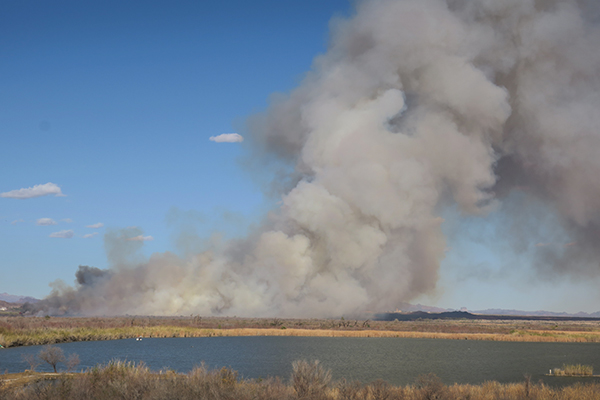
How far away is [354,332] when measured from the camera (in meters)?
81.0

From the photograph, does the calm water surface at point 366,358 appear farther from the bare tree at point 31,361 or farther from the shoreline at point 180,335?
the shoreline at point 180,335

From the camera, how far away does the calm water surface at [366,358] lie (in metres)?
36.4

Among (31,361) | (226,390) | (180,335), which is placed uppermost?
(226,390)

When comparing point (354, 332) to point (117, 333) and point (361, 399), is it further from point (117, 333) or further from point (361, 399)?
point (361, 399)

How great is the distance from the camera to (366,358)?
47531 mm

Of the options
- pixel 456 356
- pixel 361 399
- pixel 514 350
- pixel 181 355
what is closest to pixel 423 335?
pixel 514 350

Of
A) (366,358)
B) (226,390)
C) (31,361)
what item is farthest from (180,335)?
(226,390)

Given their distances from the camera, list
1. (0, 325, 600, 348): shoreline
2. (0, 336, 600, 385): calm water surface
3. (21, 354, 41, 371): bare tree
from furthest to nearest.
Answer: (0, 325, 600, 348): shoreline → (0, 336, 600, 385): calm water surface → (21, 354, 41, 371): bare tree

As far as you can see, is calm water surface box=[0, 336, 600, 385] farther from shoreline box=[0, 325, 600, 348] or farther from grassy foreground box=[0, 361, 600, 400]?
grassy foreground box=[0, 361, 600, 400]

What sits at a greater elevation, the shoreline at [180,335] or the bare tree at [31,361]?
the bare tree at [31,361]

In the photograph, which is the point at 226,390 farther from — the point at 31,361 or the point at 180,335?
the point at 180,335

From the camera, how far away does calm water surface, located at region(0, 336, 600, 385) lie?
119 feet

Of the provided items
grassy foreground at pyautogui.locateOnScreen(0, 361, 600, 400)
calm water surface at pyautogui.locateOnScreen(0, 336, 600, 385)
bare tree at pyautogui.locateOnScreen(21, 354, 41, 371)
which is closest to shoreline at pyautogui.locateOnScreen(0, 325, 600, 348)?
calm water surface at pyautogui.locateOnScreen(0, 336, 600, 385)

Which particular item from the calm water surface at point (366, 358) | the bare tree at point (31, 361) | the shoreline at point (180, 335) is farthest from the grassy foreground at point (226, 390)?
the shoreline at point (180, 335)
